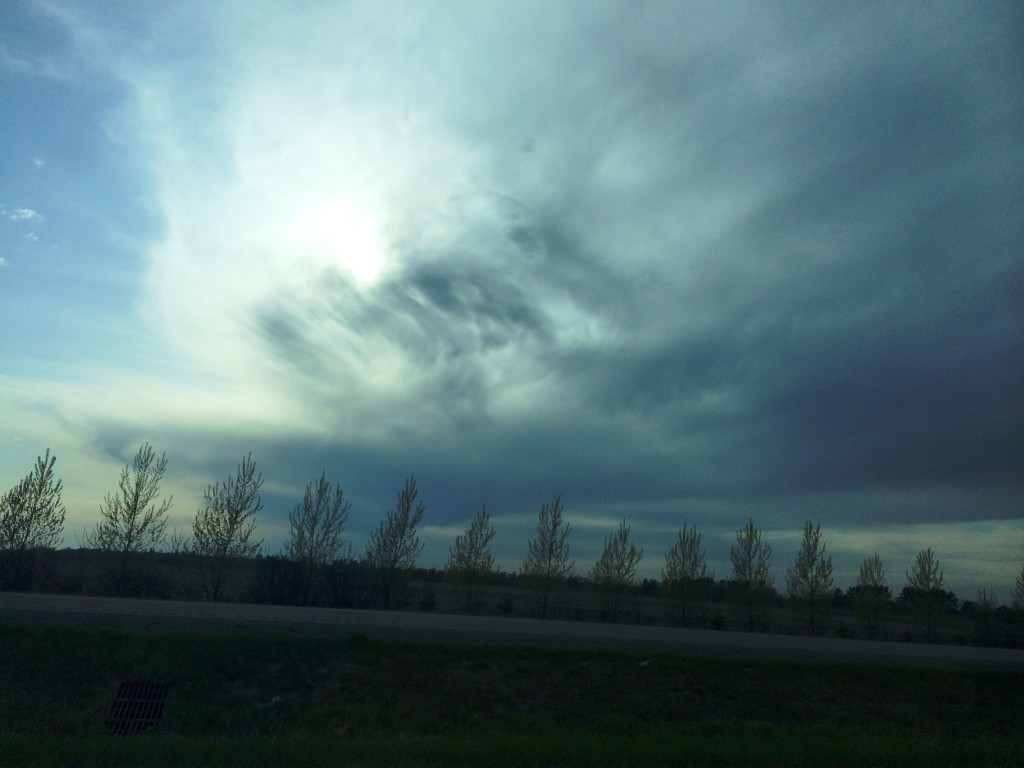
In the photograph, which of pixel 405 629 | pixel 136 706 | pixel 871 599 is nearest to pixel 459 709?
pixel 136 706

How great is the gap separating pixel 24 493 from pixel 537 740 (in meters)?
41.0

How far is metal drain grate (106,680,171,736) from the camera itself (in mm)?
12641

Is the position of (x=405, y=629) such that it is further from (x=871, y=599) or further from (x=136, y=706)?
(x=871, y=599)

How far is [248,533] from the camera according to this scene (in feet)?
145

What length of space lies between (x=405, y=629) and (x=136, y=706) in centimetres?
954

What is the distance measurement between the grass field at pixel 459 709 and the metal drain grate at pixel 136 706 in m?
0.20

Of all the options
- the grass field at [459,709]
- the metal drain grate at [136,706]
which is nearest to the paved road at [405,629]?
the grass field at [459,709]

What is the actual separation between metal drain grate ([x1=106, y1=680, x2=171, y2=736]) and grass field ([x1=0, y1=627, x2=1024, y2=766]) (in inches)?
8.0

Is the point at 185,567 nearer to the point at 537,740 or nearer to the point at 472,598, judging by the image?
the point at 472,598

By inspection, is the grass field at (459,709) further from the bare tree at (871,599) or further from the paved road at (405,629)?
the bare tree at (871,599)

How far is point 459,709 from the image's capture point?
48.2ft

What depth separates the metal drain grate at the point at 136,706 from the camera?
12.6 metres

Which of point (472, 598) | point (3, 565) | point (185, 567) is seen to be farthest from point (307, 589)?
point (3, 565)

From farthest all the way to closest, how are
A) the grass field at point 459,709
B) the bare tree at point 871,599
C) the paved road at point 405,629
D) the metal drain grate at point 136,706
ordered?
the bare tree at point 871,599
the paved road at point 405,629
the metal drain grate at point 136,706
the grass field at point 459,709
